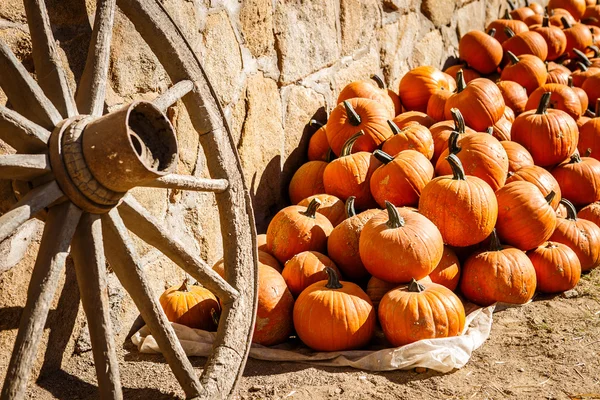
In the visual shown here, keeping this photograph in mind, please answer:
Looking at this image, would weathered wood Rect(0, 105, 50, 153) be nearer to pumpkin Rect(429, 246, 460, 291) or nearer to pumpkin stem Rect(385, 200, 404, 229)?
pumpkin stem Rect(385, 200, 404, 229)

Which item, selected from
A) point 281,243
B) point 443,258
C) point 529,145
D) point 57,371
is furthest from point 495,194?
point 57,371

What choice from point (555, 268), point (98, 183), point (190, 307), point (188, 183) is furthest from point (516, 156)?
point (98, 183)

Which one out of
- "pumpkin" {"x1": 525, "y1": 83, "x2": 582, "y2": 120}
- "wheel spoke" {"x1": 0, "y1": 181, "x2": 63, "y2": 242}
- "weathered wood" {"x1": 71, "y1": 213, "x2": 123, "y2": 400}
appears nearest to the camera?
"wheel spoke" {"x1": 0, "y1": 181, "x2": 63, "y2": 242}

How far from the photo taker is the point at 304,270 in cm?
298

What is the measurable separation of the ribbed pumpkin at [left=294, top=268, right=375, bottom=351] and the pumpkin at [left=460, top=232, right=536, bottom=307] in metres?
0.62

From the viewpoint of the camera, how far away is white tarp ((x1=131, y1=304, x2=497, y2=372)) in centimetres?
259

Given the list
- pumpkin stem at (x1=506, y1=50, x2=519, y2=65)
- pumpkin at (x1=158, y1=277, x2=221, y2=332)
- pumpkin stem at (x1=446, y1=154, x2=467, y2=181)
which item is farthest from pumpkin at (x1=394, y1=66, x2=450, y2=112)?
pumpkin at (x1=158, y1=277, x2=221, y2=332)

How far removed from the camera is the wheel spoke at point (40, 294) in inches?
68.7

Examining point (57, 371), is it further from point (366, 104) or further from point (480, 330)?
point (366, 104)

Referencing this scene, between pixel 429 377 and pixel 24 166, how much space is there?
169 centimetres

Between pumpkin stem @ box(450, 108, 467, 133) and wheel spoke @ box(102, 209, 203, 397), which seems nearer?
wheel spoke @ box(102, 209, 203, 397)

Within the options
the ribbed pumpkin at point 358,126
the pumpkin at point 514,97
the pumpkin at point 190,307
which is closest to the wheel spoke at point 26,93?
the pumpkin at point 190,307

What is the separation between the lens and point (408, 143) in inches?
140

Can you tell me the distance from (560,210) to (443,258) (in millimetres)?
985
